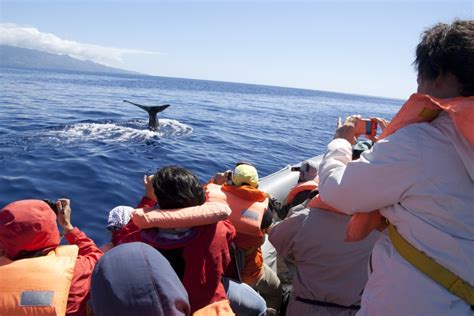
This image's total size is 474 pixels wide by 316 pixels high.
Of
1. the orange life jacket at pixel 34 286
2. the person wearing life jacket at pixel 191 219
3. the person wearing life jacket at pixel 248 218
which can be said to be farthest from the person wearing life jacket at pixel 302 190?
the orange life jacket at pixel 34 286

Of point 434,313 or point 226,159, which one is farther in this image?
point 226,159

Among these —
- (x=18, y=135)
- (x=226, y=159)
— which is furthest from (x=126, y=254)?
(x=18, y=135)

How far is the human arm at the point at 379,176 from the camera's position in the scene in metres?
1.75

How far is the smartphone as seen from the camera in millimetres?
3061

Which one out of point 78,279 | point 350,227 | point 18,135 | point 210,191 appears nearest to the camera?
point 350,227

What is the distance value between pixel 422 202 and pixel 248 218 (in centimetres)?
216

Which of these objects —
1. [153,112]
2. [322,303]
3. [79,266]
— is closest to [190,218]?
[79,266]

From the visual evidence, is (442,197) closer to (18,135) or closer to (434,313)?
(434,313)

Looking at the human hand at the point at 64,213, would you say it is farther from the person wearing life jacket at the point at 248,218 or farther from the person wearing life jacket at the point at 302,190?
the person wearing life jacket at the point at 302,190

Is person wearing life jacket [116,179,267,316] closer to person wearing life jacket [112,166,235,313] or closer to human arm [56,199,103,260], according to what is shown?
person wearing life jacket [112,166,235,313]

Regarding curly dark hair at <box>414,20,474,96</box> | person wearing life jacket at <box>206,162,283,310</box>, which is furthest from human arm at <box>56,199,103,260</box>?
curly dark hair at <box>414,20,474,96</box>

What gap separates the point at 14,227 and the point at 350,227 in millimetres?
2038

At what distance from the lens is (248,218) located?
12.3ft

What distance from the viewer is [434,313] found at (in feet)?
5.55
